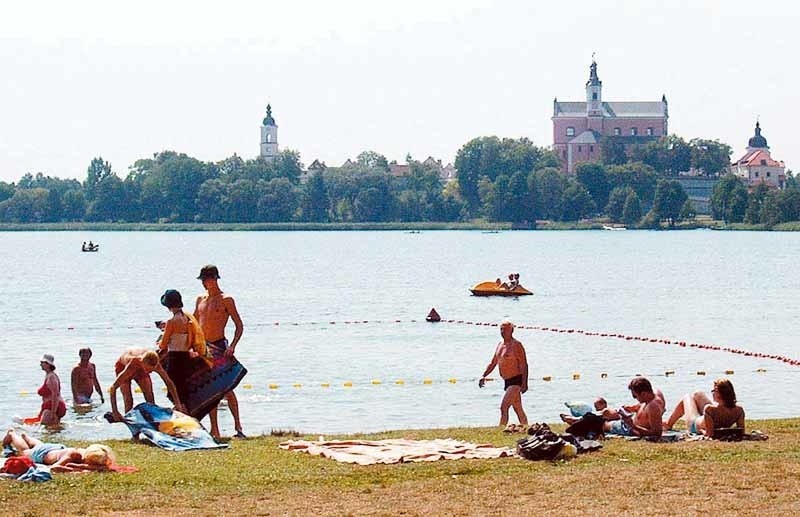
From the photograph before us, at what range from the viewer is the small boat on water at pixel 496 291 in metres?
67.9

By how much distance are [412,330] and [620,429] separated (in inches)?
1270

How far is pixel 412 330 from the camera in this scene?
5028 cm

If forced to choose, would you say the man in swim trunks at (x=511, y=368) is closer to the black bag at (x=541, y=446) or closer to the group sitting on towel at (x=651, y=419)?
the group sitting on towel at (x=651, y=419)

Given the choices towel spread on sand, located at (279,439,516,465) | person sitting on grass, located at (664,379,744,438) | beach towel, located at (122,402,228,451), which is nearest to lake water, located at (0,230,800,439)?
beach towel, located at (122,402,228,451)

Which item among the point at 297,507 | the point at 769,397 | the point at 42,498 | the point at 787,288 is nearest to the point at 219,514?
the point at 297,507

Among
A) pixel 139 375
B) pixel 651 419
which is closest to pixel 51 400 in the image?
pixel 139 375

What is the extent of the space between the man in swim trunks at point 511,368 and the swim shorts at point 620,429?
6.03ft

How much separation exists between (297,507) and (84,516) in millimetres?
1801

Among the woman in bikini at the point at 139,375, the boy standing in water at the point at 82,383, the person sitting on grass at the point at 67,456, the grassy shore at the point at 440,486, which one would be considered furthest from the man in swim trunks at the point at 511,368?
the boy standing in water at the point at 82,383

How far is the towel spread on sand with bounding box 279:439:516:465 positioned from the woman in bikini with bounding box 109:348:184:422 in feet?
5.45

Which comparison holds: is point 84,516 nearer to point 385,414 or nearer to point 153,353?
point 153,353

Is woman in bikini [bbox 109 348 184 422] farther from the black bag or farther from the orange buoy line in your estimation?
the orange buoy line

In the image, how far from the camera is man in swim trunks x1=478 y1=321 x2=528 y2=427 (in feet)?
65.9

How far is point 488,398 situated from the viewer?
28.8m
